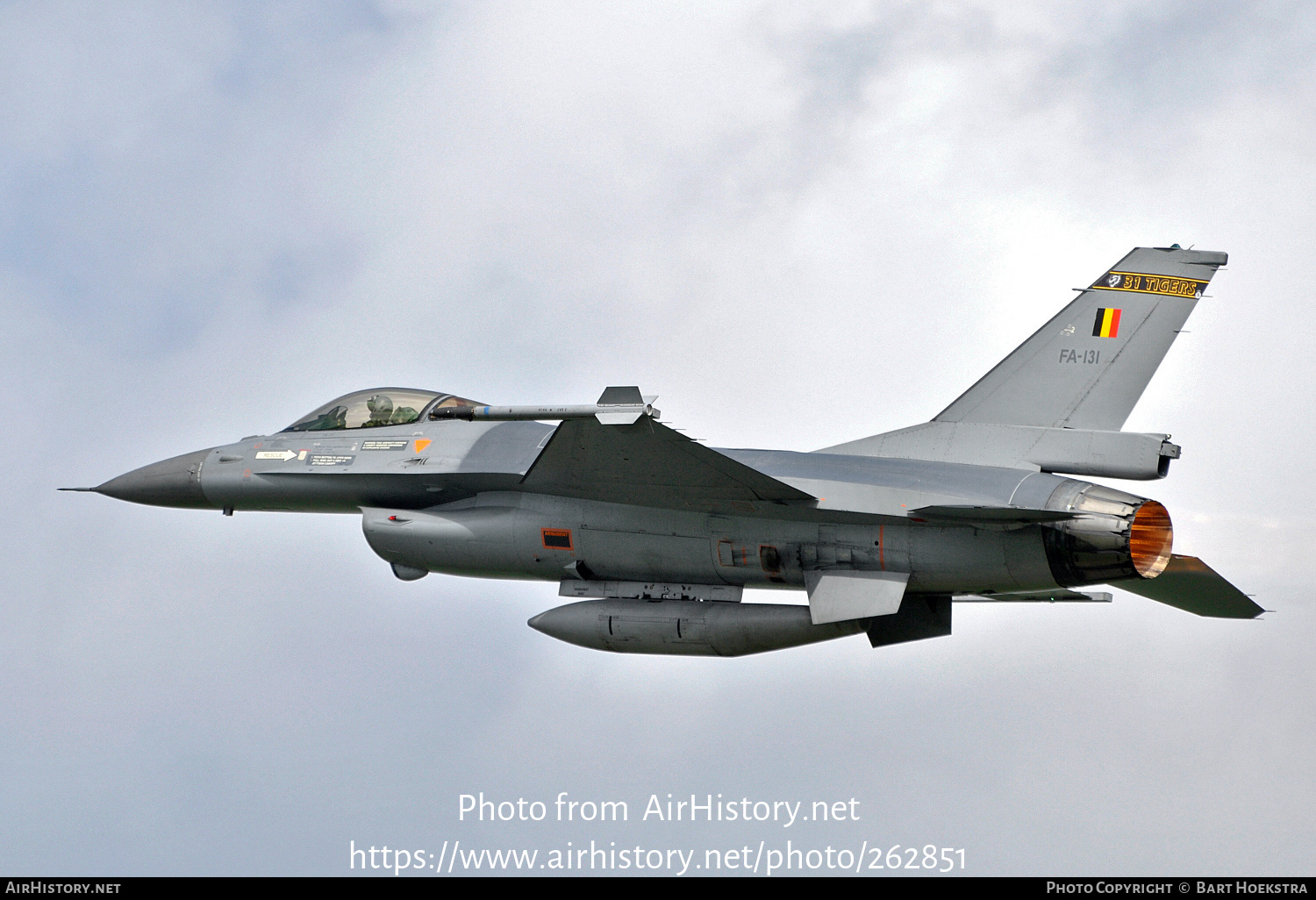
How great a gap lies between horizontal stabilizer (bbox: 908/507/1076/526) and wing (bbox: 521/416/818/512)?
1.12 m

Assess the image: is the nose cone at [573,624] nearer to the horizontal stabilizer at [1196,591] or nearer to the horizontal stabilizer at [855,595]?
the horizontal stabilizer at [855,595]

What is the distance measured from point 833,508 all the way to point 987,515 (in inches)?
56.6

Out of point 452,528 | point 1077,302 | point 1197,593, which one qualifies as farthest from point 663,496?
point 1197,593

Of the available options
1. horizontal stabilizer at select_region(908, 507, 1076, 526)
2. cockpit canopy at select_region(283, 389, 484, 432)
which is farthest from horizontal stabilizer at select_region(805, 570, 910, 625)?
cockpit canopy at select_region(283, 389, 484, 432)

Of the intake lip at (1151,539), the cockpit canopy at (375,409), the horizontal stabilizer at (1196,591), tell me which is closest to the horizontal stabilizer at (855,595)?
the intake lip at (1151,539)

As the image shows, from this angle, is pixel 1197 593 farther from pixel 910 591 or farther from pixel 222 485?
pixel 222 485

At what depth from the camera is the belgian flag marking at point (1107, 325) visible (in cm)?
1357

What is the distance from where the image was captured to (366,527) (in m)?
14.3

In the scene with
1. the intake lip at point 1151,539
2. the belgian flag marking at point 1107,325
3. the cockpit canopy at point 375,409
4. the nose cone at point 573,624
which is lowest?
the nose cone at point 573,624

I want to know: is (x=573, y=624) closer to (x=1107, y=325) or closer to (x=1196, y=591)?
(x=1107, y=325)

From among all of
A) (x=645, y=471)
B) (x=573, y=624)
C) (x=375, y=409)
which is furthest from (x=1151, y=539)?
(x=375, y=409)

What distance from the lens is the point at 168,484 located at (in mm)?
15789

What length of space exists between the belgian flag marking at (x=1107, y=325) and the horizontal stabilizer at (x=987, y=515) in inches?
96.6

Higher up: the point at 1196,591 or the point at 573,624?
the point at 1196,591
